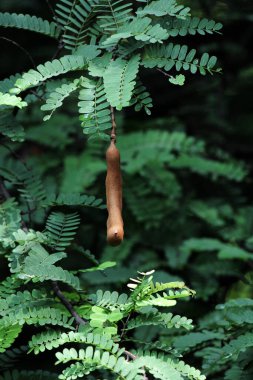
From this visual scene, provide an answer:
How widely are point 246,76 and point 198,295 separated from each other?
192 cm

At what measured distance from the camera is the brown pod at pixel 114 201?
1495 millimetres

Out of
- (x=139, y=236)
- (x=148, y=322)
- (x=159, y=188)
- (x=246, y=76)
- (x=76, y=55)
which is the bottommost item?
(x=148, y=322)

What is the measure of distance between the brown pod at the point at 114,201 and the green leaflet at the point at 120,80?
128 millimetres

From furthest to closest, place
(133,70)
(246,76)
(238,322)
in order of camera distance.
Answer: (246,76) < (238,322) < (133,70)

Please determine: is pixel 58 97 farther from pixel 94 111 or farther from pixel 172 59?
pixel 172 59

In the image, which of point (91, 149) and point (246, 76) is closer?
point (91, 149)

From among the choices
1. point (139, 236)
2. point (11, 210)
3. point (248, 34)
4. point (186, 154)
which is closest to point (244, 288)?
point (139, 236)

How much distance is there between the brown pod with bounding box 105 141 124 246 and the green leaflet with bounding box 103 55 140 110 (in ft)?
0.42

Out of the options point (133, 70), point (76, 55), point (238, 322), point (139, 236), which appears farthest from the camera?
point (139, 236)

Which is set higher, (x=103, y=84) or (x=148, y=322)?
(x=103, y=84)

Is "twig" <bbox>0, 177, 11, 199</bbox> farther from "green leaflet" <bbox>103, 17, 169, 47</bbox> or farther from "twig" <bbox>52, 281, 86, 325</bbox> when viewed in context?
"green leaflet" <bbox>103, 17, 169, 47</bbox>

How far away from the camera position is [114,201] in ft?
5.06

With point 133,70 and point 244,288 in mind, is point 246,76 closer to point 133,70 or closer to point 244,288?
point 244,288

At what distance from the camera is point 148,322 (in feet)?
5.17
